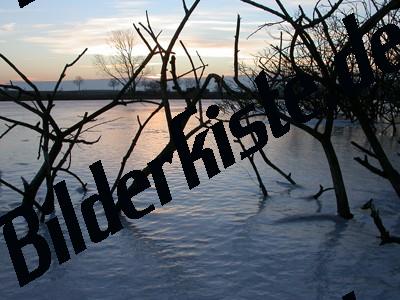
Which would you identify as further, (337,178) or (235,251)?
(337,178)

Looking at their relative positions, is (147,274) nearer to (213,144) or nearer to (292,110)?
(292,110)

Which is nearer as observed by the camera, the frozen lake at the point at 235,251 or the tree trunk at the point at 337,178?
the frozen lake at the point at 235,251

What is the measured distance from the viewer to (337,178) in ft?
11.3

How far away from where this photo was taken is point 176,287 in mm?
2320

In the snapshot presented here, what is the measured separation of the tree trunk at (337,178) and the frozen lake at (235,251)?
A: 3.6 inches

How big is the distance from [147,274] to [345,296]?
108cm

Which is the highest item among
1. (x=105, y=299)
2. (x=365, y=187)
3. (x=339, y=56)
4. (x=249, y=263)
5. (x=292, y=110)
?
(x=339, y=56)

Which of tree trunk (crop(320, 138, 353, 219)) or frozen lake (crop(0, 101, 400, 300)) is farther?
tree trunk (crop(320, 138, 353, 219))

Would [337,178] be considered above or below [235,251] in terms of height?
above

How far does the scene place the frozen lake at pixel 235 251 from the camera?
228cm

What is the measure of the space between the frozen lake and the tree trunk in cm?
9

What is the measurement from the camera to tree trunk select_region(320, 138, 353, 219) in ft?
11.1

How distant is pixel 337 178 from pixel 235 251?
1135mm

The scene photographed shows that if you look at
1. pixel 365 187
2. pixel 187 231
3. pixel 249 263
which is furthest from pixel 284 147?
pixel 249 263
